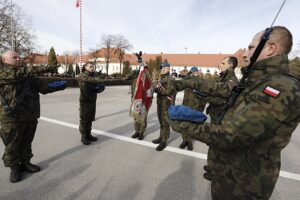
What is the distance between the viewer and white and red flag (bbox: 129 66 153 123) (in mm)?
4496

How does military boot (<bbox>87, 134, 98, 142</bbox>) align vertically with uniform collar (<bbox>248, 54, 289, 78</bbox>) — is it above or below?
below

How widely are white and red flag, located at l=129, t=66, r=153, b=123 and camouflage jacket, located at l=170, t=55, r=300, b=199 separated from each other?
2966 mm

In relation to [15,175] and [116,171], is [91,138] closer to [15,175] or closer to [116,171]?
[116,171]

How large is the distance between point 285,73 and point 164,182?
2671mm

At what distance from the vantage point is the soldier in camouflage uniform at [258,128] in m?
1.25

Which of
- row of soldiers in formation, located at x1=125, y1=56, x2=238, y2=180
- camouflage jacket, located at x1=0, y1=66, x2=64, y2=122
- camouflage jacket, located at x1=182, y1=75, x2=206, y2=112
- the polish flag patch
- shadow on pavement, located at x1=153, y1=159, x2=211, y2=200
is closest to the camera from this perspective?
the polish flag patch

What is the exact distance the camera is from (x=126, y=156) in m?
4.49

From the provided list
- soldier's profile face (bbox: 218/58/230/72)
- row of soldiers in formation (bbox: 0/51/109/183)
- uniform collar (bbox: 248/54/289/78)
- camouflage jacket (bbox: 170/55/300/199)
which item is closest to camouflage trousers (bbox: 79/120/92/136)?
row of soldiers in formation (bbox: 0/51/109/183)

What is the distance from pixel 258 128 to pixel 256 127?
13 millimetres

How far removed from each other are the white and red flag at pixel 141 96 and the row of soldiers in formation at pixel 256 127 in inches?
113

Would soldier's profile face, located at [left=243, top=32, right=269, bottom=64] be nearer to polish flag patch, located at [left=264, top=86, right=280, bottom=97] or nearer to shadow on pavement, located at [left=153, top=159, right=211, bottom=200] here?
polish flag patch, located at [left=264, top=86, right=280, bottom=97]

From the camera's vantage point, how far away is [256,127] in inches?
49.1

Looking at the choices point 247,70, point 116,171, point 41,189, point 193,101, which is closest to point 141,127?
point 193,101

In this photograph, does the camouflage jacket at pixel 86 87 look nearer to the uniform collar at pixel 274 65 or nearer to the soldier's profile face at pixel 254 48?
the soldier's profile face at pixel 254 48
